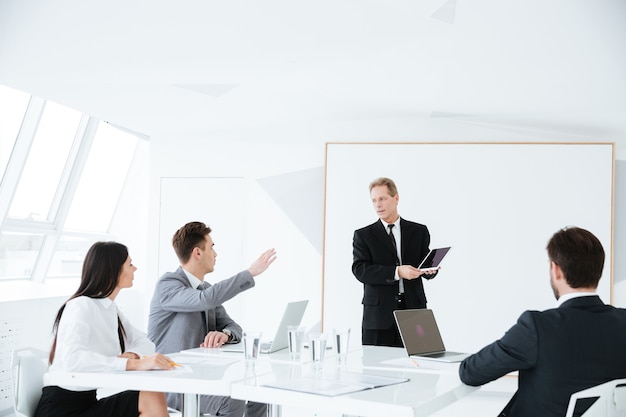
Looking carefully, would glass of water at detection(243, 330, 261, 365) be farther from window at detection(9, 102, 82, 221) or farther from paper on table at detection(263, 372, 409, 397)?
window at detection(9, 102, 82, 221)

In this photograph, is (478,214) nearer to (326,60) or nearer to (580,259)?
(326,60)

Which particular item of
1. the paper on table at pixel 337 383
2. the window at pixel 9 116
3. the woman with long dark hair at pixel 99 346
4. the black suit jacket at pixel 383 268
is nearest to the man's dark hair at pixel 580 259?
the paper on table at pixel 337 383

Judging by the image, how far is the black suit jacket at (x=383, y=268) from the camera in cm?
458

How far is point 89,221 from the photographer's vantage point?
25.4 ft

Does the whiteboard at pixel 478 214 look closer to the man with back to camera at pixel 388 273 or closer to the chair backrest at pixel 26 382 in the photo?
the man with back to camera at pixel 388 273

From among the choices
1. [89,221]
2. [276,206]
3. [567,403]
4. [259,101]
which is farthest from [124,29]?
[89,221]

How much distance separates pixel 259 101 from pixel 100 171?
2.46 m

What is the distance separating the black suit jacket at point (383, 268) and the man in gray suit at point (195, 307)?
123 cm

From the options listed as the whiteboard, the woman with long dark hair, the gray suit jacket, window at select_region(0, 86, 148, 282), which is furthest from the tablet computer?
window at select_region(0, 86, 148, 282)

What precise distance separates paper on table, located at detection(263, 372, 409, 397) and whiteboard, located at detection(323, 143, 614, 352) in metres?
3.80

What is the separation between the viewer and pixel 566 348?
7.09ft

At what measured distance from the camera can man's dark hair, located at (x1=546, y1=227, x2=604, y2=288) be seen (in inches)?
89.8

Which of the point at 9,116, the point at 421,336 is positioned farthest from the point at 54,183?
the point at 421,336

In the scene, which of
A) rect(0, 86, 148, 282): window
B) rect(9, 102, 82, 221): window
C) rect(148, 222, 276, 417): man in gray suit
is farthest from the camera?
rect(9, 102, 82, 221): window
